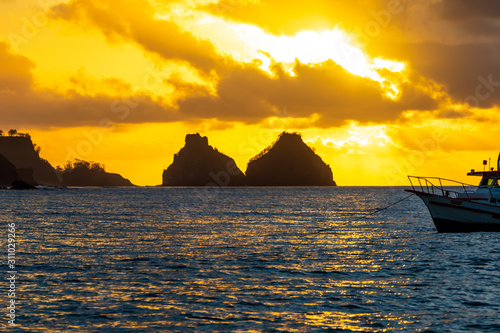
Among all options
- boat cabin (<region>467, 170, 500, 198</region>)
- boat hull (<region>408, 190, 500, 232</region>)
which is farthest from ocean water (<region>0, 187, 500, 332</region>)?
boat cabin (<region>467, 170, 500, 198</region>)

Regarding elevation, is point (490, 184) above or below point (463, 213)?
above

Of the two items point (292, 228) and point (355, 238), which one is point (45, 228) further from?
point (355, 238)

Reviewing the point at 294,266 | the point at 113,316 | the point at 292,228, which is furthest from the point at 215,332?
the point at 292,228

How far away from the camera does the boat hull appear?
51.1 meters

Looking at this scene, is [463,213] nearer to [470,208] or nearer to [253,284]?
[470,208]

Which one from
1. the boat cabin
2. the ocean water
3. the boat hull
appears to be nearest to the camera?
the ocean water

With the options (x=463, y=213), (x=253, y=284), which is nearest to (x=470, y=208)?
(x=463, y=213)

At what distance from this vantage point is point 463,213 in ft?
170

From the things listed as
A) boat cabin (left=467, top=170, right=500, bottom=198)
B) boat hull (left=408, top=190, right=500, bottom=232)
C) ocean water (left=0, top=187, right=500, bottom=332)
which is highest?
boat cabin (left=467, top=170, right=500, bottom=198)

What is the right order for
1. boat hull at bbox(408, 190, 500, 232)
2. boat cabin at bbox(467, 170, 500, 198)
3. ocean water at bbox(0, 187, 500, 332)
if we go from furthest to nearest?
boat cabin at bbox(467, 170, 500, 198), boat hull at bbox(408, 190, 500, 232), ocean water at bbox(0, 187, 500, 332)

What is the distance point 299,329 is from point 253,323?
5.69 ft

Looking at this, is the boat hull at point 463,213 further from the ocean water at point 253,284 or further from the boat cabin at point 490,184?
the ocean water at point 253,284

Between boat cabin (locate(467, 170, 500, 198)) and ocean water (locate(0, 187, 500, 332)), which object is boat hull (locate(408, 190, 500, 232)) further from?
ocean water (locate(0, 187, 500, 332))

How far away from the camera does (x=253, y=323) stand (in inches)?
822
